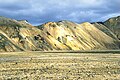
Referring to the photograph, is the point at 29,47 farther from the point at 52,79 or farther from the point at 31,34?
the point at 52,79

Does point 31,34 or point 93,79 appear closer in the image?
point 93,79

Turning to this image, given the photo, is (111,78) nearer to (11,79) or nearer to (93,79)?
(93,79)

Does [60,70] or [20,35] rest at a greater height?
[20,35]

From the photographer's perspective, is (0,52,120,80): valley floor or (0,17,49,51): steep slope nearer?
(0,52,120,80): valley floor

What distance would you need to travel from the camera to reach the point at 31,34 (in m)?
173

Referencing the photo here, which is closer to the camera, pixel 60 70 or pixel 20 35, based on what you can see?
pixel 60 70

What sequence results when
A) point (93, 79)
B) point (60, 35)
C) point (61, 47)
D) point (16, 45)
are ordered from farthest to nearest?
point (60, 35) → point (61, 47) → point (16, 45) → point (93, 79)

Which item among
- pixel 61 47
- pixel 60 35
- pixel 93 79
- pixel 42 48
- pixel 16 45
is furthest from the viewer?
pixel 60 35

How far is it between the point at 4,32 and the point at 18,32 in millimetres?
7633

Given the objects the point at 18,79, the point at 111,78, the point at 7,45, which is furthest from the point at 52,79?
the point at 7,45

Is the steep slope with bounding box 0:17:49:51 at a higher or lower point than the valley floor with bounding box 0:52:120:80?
higher

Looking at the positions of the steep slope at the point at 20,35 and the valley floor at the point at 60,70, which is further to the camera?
the steep slope at the point at 20,35

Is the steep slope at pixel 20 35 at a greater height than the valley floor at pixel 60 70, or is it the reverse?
the steep slope at pixel 20 35

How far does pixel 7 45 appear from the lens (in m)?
140
